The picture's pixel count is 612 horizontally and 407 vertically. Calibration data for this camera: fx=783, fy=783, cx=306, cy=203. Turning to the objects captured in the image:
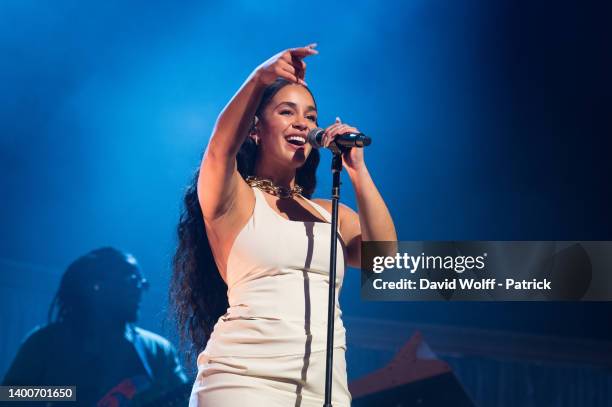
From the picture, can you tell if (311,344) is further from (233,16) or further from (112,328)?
(233,16)

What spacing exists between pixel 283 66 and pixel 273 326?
0.52m

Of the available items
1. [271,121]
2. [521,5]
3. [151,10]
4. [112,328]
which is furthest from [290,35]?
[271,121]

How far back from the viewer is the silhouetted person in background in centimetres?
341

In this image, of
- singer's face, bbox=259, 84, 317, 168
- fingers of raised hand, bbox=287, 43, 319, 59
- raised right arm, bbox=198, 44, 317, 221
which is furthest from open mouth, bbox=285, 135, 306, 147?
fingers of raised hand, bbox=287, 43, 319, 59

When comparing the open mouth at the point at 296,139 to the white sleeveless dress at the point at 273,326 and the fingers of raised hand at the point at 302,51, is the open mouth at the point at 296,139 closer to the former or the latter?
the white sleeveless dress at the point at 273,326

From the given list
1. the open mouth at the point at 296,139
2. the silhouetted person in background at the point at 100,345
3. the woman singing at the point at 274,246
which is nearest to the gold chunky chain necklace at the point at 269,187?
the woman singing at the point at 274,246

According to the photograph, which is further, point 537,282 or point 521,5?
point 521,5

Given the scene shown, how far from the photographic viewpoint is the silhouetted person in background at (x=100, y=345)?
3.41 meters

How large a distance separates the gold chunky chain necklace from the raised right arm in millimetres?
153

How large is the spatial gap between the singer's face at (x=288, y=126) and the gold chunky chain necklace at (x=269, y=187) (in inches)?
2.2

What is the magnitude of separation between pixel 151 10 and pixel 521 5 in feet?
5.75

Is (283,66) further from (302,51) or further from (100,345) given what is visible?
(100,345)

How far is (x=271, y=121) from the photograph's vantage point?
6.07ft

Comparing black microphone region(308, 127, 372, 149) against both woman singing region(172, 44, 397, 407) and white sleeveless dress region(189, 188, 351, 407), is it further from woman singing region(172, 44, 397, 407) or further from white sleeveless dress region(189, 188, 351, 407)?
white sleeveless dress region(189, 188, 351, 407)
